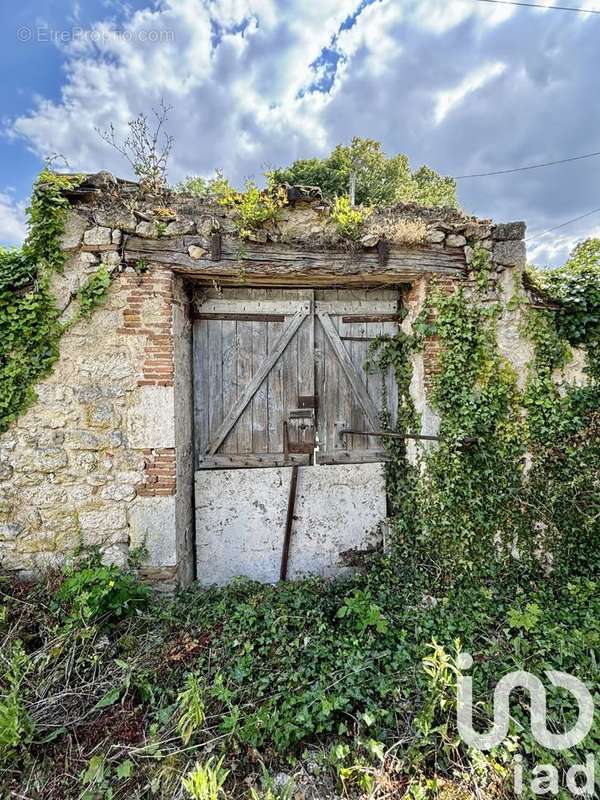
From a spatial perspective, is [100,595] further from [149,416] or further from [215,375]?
[215,375]

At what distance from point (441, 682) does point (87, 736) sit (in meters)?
2.23

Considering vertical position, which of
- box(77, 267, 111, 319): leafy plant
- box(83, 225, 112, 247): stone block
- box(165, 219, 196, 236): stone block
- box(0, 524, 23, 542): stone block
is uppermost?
box(165, 219, 196, 236): stone block

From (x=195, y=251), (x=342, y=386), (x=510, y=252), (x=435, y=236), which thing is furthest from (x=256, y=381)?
(x=510, y=252)

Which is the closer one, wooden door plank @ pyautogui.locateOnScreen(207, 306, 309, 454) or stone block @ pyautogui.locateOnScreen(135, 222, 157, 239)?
stone block @ pyautogui.locateOnScreen(135, 222, 157, 239)

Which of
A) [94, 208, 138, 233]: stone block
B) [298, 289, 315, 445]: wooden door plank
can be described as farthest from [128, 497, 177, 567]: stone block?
[94, 208, 138, 233]: stone block

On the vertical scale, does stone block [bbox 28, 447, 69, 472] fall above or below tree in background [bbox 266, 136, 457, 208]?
below

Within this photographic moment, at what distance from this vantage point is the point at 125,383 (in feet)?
10.8

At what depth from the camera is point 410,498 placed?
3.95 m

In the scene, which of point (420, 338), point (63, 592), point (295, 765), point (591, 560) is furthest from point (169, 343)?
point (591, 560)

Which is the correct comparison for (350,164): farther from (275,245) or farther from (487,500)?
(487,500)

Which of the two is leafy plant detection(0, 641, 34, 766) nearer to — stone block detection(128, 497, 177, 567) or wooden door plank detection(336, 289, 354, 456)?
stone block detection(128, 497, 177, 567)

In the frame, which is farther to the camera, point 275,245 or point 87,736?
point 275,245

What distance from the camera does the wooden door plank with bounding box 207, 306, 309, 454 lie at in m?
3.87

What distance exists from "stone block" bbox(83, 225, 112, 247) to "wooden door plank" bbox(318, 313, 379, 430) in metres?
2.09
